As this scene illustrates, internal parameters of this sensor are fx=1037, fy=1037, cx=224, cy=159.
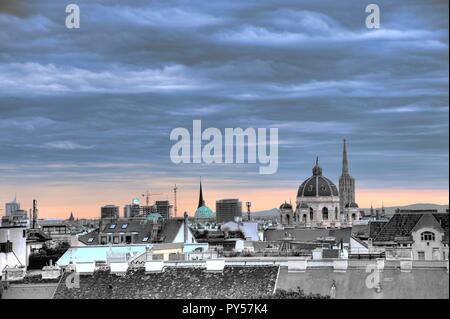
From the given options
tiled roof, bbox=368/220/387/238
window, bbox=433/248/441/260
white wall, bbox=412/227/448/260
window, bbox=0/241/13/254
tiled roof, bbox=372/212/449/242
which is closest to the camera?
window, bbox=0/241/13/254

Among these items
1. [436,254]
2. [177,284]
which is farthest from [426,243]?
[177,284]

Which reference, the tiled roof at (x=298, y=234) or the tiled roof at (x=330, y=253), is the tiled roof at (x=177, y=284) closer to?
the tiled roof at (x=330, y=253)

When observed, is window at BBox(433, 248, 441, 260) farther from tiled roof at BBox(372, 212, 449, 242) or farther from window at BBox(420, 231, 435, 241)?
tiled roof at BBox(372, 212, 449, 242)

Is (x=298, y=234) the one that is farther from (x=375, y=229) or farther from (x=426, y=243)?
(x=426, y=243)

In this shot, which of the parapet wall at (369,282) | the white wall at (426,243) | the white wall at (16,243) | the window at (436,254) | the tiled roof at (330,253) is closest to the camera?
the parapet wall at (369,282)

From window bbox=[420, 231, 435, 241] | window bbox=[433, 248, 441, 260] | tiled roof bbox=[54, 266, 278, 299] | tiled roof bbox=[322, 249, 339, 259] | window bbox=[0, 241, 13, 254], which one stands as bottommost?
tiled roof bbox=[54, 266, 278, 299]

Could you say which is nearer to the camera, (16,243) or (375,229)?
(16,243)

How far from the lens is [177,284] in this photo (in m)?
65.0

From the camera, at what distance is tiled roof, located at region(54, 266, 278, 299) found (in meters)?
63.1

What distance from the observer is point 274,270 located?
65188 millimetres

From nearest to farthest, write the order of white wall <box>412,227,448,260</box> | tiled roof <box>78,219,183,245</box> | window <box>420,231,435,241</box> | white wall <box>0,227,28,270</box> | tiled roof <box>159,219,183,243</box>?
1. white wall <box>0,227,28,270</box>
2. white wall <box>412,227,448,260</box>
3. window <box>420,231,435,241</box>
4. tiled roof <box>159,219,183,243</box>
5. tiled roof <box>78,219,183,245</box>

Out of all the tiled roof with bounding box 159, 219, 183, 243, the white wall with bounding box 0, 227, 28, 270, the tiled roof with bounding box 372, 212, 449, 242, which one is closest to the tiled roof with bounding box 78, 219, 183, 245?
Result: the tiled roof with bounding box 159, 219, 183, 243

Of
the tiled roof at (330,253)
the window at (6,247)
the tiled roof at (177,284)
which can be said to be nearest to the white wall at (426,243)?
the tiled roof at (330,253)

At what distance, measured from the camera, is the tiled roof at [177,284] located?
207ft
